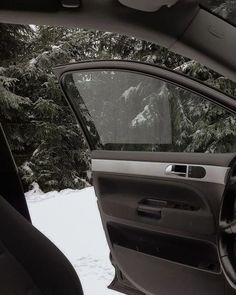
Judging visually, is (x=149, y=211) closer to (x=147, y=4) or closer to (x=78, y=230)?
(x=147, y=4)

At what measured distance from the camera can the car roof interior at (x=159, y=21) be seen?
1.87 meters

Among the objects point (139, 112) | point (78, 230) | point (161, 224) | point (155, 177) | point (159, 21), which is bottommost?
point (78, 230)

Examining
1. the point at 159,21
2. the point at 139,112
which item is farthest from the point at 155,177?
the point at 159,21

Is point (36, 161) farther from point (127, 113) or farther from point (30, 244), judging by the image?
point (30, 244)

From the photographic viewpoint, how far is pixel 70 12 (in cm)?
190

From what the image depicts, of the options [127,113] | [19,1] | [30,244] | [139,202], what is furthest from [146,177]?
[30,244]

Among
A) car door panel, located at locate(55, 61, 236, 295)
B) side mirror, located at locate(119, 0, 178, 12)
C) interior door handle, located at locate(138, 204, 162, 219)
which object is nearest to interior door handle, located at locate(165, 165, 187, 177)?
car door panel, located at locate(55, 61, 236, 295)

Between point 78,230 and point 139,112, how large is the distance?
12.5 feet

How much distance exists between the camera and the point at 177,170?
219 cm

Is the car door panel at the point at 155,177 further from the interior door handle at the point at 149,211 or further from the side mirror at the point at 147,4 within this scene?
the side mirror at the point at 147,4

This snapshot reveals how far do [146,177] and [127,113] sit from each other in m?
0.31

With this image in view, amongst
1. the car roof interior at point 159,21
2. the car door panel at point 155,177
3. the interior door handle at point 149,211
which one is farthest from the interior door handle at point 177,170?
the car roof interior at point 159,21

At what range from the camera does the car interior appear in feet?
6.22

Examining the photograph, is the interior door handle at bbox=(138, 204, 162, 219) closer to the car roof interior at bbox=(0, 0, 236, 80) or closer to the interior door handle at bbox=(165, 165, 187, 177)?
the interior door handle at bbox=(165, 165, 187, 177)
